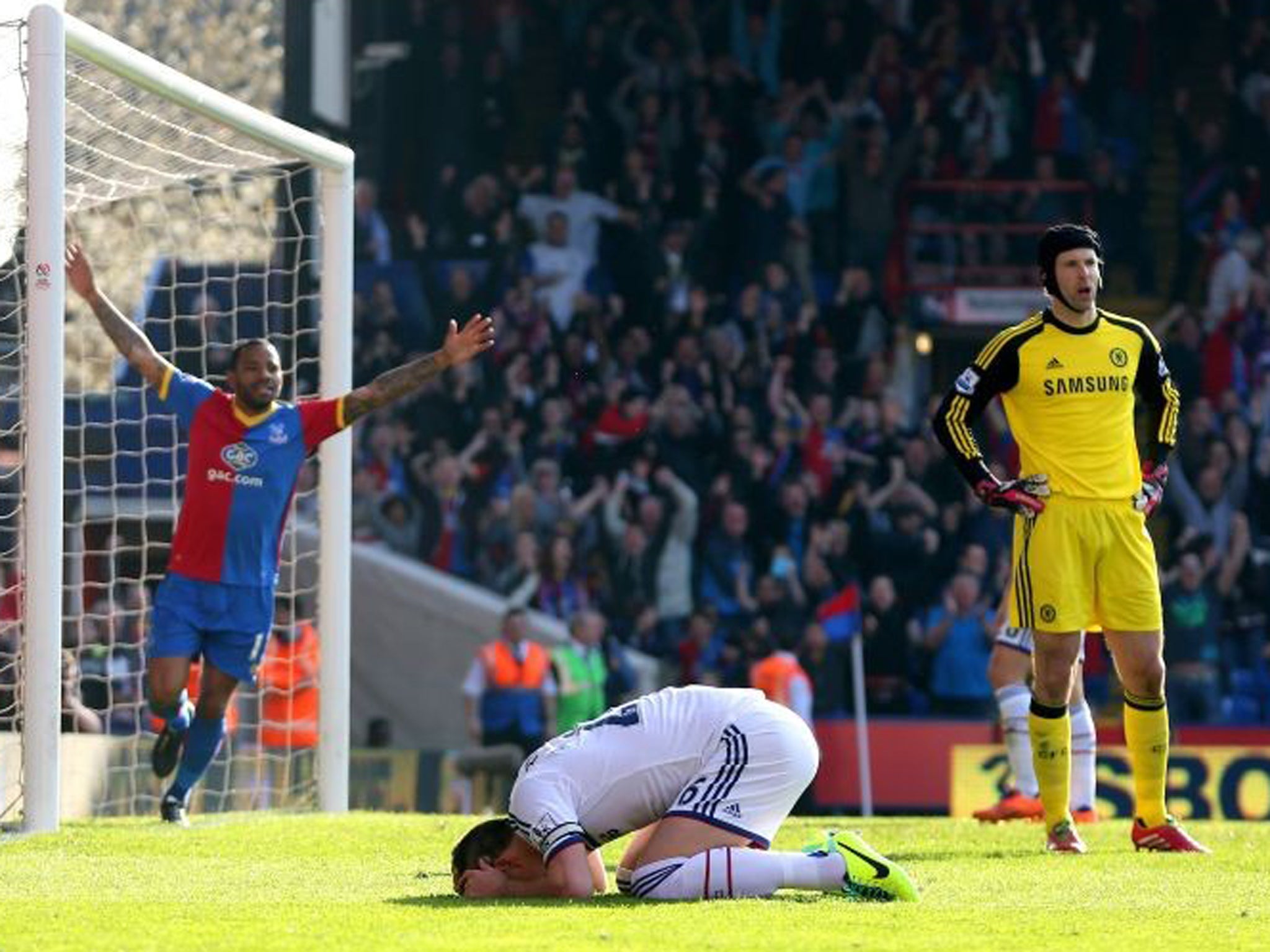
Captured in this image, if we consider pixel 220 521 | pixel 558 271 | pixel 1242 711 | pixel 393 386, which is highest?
pixel 558 271

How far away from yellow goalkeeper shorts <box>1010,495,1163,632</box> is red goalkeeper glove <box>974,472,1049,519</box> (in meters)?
0.04

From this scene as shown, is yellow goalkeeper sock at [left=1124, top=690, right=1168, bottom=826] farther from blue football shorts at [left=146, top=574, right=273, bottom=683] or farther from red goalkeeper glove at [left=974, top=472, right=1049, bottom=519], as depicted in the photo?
blue football shorts at [left=146, top=574, right=273, bottom=683]

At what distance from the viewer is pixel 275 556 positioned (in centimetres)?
1236

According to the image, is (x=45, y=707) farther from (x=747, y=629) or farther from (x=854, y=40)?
(x=854, y=40)

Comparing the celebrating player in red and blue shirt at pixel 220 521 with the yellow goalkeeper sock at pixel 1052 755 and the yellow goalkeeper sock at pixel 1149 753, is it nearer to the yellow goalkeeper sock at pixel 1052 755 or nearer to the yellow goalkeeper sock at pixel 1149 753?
the yellow goalkeeper sock at pixel 1052 755

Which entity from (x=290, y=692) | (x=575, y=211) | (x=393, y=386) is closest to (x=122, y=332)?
(x=393, y=386)

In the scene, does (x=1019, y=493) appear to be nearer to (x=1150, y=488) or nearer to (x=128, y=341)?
(x=1150, y=488)

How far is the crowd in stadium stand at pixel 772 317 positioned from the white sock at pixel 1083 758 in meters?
7.35

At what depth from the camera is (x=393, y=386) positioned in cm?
1148

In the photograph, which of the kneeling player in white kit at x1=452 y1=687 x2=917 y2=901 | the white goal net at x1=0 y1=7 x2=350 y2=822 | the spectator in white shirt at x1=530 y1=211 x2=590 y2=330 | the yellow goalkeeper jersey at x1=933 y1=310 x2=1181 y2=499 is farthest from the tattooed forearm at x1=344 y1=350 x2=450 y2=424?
the spectator in white shirt at x1=530 y1=211 x2=590 y2=330

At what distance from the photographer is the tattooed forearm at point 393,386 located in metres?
11.0

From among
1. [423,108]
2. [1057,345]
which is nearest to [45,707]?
[1057,345]

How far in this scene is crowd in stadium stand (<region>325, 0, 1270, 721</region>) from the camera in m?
22.1

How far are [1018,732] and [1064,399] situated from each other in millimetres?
3512
